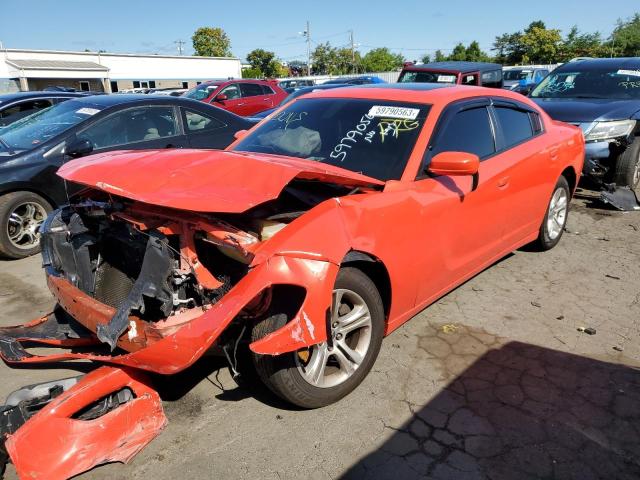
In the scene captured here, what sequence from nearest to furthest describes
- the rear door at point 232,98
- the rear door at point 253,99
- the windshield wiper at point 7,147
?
1. the windshield wiper at point 7,147
2. the rear door at point 232,98
3. the rear door at point 253,99

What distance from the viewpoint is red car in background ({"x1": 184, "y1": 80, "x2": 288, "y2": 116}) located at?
13.2 meters

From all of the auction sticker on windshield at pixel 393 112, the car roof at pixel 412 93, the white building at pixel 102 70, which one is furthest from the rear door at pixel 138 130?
the white building at pixel 102 70

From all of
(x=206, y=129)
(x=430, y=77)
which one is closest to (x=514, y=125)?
(x=206, y=129)

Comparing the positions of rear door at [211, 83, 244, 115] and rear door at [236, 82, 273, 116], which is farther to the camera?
rear door at [236, 82, 273, 116]

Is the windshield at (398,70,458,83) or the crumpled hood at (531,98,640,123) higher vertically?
the windshield at (398,70,458,83)

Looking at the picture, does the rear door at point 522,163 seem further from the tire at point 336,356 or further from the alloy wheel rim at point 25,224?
the alloy wheel rim at point 25,224

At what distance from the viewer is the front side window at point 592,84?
7539mm

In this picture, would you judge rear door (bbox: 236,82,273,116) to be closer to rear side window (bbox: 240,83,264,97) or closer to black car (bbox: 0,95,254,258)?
rear side window (bbox: 240,83,264,97)

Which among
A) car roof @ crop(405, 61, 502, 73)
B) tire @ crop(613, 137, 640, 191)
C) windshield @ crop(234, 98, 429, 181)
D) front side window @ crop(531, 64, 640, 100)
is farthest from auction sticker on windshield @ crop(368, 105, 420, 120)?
car roof @ crop(405, 61, 502, 73)

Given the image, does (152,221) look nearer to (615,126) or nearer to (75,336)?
(75,336)

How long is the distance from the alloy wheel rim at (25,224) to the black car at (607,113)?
6787mm

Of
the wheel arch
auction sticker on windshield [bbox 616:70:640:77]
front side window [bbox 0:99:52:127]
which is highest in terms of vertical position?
auction sticker on windshield [bbox 616:70:640:77]

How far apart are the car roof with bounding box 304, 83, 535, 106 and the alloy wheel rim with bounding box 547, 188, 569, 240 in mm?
1382

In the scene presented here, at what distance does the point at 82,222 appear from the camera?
299cm
